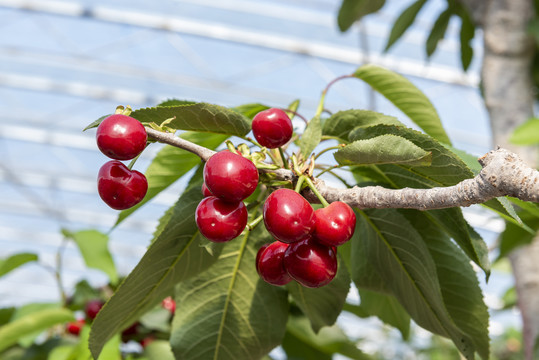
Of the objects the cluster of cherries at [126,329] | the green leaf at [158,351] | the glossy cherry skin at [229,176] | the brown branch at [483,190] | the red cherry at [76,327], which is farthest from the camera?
the red cherry at [76,327]

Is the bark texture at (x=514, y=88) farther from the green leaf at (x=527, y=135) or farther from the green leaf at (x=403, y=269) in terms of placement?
the green leaf at (x=403, y=269)

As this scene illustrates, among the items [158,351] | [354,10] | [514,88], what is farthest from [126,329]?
[354,10]

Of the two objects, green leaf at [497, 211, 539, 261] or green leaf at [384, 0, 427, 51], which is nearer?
green leaf at [497, 211, 539, 261]

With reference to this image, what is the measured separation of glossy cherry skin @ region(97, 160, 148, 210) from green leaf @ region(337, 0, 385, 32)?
1495 mm

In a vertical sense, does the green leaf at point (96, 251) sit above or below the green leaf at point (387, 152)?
below

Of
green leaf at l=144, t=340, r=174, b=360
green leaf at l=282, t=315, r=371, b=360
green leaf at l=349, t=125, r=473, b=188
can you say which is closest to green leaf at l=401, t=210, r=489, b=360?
green leaf at l=349, t=125, r=473, b=188

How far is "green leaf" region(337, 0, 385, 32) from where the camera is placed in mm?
1906

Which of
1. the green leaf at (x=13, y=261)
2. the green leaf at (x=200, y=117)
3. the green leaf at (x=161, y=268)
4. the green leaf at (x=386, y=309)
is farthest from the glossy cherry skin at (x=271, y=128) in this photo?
the green leaf at (x=13, y=261)

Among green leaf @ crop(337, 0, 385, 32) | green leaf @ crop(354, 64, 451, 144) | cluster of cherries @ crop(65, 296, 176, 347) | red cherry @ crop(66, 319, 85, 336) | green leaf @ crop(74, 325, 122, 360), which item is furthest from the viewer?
green leaf @ crop(337, 0, 385, 32)

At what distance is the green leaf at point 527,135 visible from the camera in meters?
0.97

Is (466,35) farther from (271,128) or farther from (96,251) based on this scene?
(271,128)

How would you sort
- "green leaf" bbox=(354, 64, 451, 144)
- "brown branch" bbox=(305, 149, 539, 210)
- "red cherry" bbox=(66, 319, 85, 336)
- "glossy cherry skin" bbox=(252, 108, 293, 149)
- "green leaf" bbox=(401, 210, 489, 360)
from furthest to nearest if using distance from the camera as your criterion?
"red cherry" bbox=(66, 319, 85, 336) < "green leaf" bbox=(354, 64, 451, 144) < "green leaf" bbox=(401, 210, 489, 360) < "glossy cherry skin" bbox=(252, 108, 293, 149) < "brown branch" bbox=(305, 149, 539, 210)

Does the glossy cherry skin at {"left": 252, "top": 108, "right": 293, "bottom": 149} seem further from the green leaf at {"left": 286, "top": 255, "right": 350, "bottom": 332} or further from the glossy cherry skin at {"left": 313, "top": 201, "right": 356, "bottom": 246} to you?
the green leaf at {"left": 286, "top": 255, "right": 350, "bottom": 332}

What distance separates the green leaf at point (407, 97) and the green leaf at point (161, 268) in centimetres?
37
